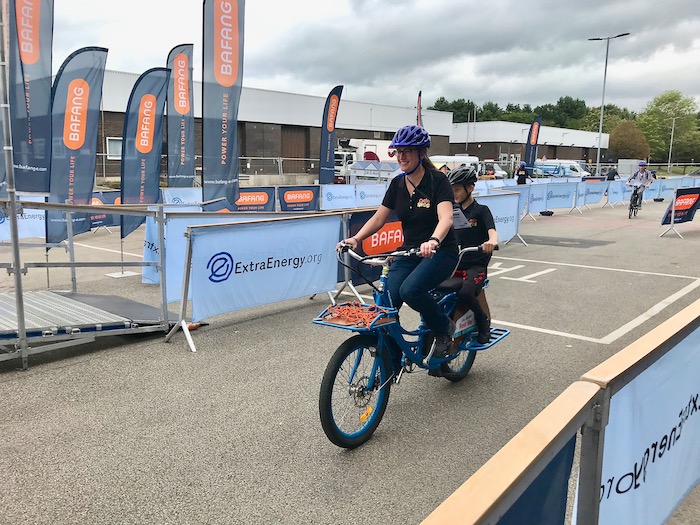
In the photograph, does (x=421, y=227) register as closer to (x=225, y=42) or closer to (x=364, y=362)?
(x=364, y=362)

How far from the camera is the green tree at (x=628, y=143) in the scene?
265 ft

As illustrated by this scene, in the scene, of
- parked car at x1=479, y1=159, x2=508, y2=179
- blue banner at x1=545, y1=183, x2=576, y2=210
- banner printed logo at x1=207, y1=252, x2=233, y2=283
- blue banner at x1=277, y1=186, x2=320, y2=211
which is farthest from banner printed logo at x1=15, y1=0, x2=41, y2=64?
parked car at x1=479, y1=159, x2=508, y2=179

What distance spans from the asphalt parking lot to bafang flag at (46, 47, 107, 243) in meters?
4.08

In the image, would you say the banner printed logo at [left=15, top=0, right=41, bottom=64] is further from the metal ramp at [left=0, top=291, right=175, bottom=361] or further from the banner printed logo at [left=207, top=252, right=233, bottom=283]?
the banner printed logo at [left=207, top=252, right=233, bottom=283]

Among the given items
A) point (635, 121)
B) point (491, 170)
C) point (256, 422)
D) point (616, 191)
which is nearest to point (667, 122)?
point (635, 121)

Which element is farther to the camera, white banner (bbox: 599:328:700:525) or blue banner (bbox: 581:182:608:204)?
blue banner (bbox: 581:182:608:204)

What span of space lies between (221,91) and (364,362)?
879cm

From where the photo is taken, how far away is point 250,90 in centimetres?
4200

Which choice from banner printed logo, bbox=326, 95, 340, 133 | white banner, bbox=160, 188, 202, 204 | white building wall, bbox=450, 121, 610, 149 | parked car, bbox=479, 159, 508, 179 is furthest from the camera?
white building wall, bbox=450, 121, 610, 149

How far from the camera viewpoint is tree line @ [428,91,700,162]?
81.7m

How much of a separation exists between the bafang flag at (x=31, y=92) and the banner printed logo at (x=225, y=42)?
10.0 ft

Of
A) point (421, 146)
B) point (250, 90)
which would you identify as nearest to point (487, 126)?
point (250, 90)

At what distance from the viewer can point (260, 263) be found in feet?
21.7

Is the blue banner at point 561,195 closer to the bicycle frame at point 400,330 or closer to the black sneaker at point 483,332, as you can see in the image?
the black sneaker at point 483,332
